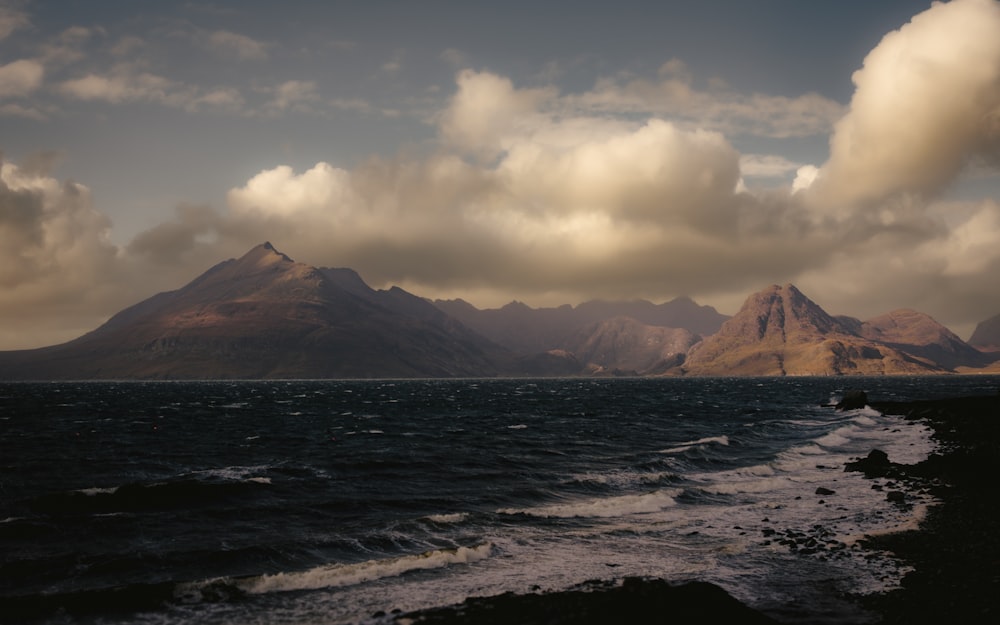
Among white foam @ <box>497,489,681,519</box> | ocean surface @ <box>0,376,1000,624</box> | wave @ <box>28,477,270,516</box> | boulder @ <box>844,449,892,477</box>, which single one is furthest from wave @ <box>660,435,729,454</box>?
wave @ <box>28,477,270,516</box>

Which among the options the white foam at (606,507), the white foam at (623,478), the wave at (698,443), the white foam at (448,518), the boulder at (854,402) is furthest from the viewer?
the boulder at (854,402)

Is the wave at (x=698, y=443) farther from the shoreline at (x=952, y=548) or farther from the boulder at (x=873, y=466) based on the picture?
the shoreline at (x=952, y=548)

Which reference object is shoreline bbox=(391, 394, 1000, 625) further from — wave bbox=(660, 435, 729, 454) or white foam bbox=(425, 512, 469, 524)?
wave bbox=(660, 435, 729, 454)

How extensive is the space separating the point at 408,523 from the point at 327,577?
805 centimetres

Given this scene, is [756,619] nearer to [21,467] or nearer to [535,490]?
[535,490]

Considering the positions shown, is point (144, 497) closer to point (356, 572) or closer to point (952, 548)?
point (356, 572)

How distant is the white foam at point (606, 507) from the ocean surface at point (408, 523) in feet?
0.72

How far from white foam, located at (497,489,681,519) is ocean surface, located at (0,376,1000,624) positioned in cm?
22

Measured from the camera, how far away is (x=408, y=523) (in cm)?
3034

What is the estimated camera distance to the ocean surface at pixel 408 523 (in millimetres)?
20641

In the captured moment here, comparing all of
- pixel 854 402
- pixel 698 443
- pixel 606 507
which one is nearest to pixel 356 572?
pixel 606 507

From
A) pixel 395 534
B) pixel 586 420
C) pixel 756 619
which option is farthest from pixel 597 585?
pixel 586 420

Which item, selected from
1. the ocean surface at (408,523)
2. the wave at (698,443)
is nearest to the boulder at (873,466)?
the ocean surface at (408,523)

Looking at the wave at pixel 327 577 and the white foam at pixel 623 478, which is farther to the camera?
the white foam at pixel 623 478
